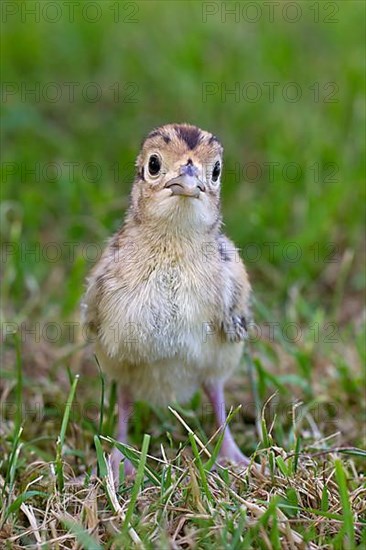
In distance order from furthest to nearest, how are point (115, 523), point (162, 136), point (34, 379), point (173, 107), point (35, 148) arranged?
1. point (173, 107)
2. point (35, 148)
3. point (34, 379)
4. point (162, 136)
5. point (115, 523)

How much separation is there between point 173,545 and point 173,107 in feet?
12.1

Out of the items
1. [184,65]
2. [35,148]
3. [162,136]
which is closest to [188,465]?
[162,136]

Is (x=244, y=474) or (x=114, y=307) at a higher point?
(x=114, y=307)

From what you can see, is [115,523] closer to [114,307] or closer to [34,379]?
[114,307]

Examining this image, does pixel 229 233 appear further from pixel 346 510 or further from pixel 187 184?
pixel 346 510

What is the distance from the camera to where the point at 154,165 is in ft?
10.5

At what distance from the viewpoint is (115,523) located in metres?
2.76

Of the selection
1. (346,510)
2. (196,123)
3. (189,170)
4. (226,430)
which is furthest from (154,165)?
(196,123)

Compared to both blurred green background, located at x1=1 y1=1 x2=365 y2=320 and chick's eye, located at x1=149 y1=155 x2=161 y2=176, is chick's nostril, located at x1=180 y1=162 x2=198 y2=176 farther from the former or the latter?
blurred green background, located at x1=1 y1=1 x2=365 y2=320

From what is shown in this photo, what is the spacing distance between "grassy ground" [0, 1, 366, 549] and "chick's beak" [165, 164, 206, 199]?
2.37ft

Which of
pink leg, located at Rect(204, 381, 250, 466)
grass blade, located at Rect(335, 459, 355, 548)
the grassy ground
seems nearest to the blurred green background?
the grassy ground

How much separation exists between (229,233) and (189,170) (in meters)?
1.86

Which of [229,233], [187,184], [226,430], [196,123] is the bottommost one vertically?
[226,430]

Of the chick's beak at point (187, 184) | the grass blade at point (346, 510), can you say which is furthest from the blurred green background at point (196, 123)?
the grass blade at point (346, 510)
